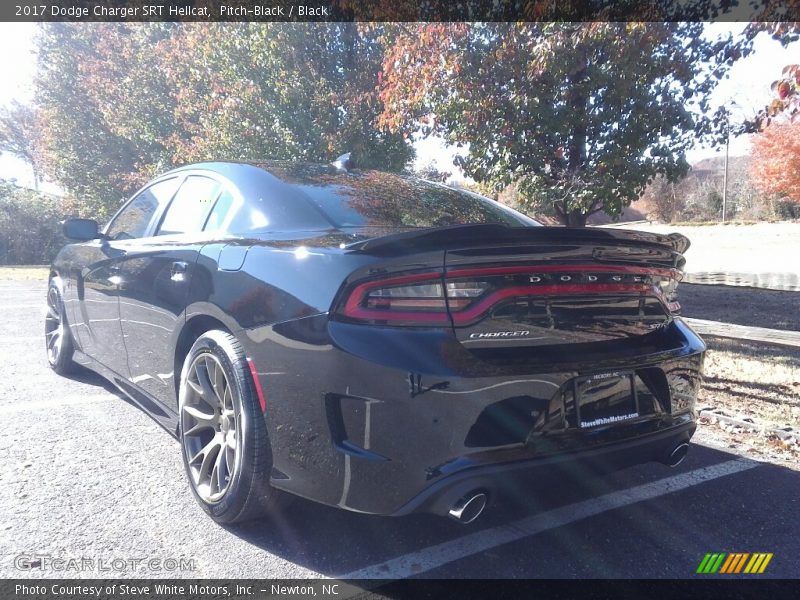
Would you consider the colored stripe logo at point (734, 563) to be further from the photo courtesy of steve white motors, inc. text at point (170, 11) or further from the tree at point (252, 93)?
the photo courtesy of steve white motors, inc. text at point (170, 11)

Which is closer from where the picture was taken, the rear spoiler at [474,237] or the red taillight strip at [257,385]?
the rear spoiler at [474,237]

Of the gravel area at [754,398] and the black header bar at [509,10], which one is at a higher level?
the black header bar at [509,10]

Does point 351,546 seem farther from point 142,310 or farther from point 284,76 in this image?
point 284,76

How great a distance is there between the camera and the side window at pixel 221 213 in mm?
3035

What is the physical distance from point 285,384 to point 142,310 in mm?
1469

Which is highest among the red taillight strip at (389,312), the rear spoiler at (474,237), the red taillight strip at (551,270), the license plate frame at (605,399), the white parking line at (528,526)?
the rear spoiler at (474,237)

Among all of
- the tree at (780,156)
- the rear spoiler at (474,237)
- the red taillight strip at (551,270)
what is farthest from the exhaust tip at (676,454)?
the tree at (780,156)

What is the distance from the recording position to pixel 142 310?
3.31 m

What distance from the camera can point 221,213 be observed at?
10.2 ft

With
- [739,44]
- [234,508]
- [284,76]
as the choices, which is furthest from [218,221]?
[284,76]

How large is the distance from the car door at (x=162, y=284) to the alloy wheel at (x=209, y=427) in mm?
287

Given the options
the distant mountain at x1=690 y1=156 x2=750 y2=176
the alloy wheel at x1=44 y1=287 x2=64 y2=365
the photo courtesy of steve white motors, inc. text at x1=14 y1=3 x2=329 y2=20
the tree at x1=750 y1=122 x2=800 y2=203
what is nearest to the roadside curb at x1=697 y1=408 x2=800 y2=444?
the alloy wheel at x1=44 y1=287 x2=64 y2=365

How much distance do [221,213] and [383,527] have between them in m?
1.75
